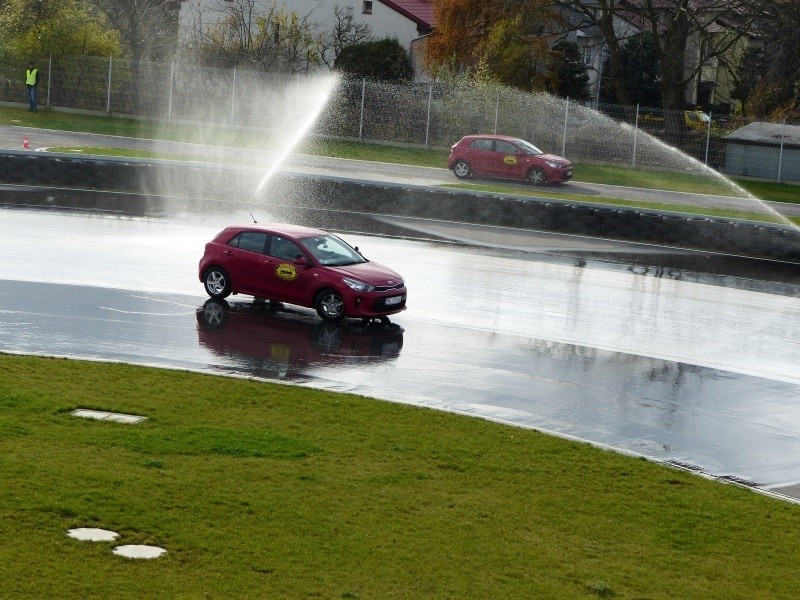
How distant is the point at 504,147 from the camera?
4078cm

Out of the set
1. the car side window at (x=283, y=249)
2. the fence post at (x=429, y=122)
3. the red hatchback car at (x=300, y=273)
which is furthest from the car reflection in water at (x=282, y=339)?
the fence post at (x=429, y=122)

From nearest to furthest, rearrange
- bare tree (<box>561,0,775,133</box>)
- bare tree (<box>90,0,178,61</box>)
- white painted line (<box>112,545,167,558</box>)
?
white painted line (<box>112,545,167,558</box>) → bare tree (<box>561,0,775,133</box>) → bare tree (<box>90,0,178,61</box>)

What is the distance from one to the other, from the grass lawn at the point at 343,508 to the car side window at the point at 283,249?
5917 millimetres

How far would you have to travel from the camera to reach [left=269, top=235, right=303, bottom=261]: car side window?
2066cm

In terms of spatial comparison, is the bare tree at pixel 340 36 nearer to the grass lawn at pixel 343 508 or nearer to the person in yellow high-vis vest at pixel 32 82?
the person in yellow high-vis vest at pixel 32 82

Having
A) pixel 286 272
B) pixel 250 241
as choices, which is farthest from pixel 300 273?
pixel 250 241

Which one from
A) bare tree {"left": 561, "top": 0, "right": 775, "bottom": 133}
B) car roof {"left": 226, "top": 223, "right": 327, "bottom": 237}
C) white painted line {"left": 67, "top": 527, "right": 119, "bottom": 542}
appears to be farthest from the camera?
bare tree {"left": 561, "top": 0, "right": 775, "bottom": 133}

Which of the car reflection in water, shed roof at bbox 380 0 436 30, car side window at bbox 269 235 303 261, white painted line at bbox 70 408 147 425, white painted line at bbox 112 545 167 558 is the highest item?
shed roof at bbox 380 0 436 30

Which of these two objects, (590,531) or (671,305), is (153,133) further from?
(590,531)

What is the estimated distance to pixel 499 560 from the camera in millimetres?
10227

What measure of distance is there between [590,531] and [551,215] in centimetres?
2170

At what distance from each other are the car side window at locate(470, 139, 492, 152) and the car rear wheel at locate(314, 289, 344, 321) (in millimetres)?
21778

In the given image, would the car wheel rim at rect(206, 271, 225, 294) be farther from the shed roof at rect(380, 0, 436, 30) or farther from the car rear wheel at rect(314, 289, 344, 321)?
the shed roof at rect(380, 0, 436, 30)

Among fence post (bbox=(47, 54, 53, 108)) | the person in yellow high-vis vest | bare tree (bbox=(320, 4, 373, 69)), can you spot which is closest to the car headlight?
the person in yellow high-vis vest
